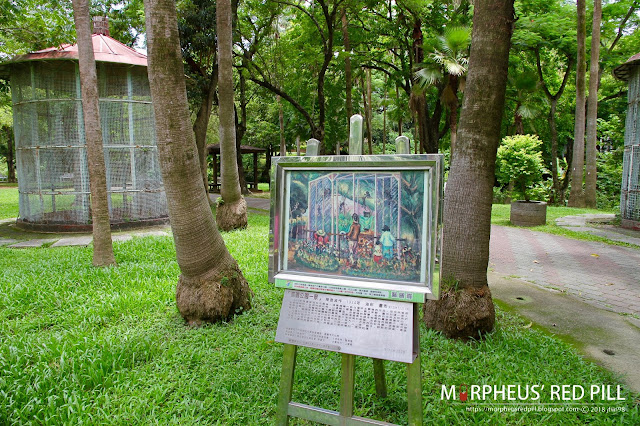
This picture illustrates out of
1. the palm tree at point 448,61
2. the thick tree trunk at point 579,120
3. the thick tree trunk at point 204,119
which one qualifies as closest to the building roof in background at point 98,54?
the thick tree trunk at point 204,119

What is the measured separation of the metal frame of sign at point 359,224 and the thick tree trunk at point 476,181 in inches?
66.8

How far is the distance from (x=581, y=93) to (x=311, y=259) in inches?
609

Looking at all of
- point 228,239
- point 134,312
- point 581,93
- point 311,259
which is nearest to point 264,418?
point 311,259

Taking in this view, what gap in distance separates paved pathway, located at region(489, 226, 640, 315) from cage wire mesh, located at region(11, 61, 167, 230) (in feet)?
26.8

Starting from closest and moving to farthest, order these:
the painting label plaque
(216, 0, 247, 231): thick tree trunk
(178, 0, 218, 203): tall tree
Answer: the painting label plaque → (216, 0, 247, 231): thick tree trunk → (178, 0, 218, 203): tall tree

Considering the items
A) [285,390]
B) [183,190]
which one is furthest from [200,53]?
[285,390]

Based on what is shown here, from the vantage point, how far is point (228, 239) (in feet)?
27.5

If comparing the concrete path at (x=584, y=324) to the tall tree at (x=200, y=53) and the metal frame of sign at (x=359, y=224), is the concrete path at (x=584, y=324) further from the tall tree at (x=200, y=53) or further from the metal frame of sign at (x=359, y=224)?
the tall tree at (x=200, y=53)

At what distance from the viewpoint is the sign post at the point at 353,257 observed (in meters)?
2.26

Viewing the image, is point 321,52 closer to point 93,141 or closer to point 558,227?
point 558,227

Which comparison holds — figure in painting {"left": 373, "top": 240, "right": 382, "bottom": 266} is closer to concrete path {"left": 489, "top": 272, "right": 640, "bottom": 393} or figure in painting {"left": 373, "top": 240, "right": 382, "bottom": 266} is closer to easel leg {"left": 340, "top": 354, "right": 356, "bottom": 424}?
easel leg {"left": 340, "top": 354, "right": 356, "bottom": 424}

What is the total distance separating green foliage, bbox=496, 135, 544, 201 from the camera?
10773 millimetres

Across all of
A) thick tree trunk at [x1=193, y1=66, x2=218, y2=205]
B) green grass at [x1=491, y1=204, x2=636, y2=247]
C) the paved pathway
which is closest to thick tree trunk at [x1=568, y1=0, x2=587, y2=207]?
green grass at [x1=491, y1=204, x2=636, y2=247]

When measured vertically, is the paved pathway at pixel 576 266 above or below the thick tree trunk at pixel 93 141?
below
